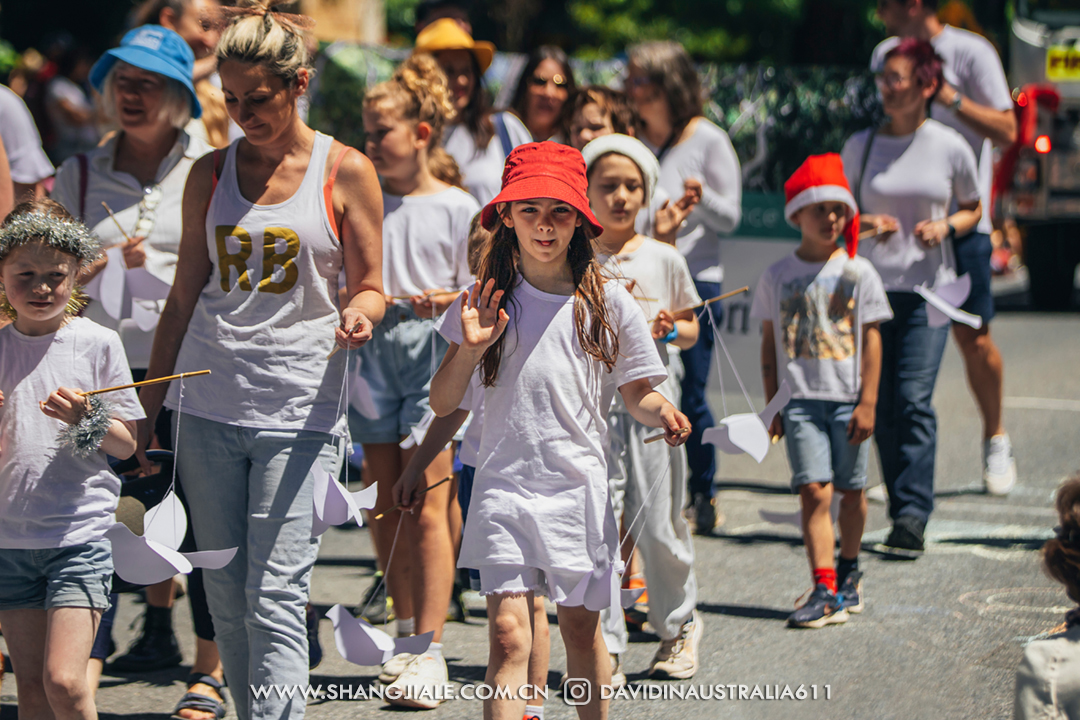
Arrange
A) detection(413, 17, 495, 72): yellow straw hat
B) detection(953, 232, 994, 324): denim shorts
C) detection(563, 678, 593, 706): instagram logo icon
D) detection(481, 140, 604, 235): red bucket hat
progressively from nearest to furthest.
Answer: detection(481, 140, 604, 235): red bucket hat
detection(563, 678, 593, 706): instagram logo icon
detection(413, 17, 495, 72): yellow straw hat
detection(953, 232, 994, 324): denim shorts

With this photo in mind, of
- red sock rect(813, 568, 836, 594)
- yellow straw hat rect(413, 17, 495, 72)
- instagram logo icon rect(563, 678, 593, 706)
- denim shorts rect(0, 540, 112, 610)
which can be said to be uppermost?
yellow straw hat rect(413, 17, 495, 72)

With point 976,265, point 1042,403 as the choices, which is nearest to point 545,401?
point 976,265

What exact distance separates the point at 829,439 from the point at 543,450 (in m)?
2.13

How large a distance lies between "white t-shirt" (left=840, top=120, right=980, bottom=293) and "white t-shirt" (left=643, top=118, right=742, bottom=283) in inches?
26.4

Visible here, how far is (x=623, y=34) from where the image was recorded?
1981 centimetres

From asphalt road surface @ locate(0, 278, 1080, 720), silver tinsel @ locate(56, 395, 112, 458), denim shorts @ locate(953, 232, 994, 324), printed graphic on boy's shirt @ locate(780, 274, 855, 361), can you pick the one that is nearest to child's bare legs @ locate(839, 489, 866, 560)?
asphalt road surface @ locate(0, 278, 1080, 720)

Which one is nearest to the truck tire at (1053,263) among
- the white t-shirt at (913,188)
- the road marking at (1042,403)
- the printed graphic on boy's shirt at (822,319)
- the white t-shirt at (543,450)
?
the road marking at (1042,403)

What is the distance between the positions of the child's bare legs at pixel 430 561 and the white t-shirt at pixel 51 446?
46.7 inches

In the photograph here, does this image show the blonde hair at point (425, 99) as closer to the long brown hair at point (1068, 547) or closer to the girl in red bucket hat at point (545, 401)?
the girl in red bucket hat at point (545, 401)

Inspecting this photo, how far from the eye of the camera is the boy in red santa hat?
4.91 m

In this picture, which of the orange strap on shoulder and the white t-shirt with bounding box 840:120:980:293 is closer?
the orange strap on shoulder

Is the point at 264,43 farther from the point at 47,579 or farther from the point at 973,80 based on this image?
the point at 973,80

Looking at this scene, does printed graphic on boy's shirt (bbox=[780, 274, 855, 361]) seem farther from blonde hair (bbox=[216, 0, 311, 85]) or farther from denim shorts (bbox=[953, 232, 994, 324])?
blonde hair (bbox=[216, 0, 311, 85])

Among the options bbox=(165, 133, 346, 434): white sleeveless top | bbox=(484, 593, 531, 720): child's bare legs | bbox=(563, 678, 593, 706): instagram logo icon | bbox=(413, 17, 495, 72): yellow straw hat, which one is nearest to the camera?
bbox=(484, 593, 531, 720): child's bare legs
